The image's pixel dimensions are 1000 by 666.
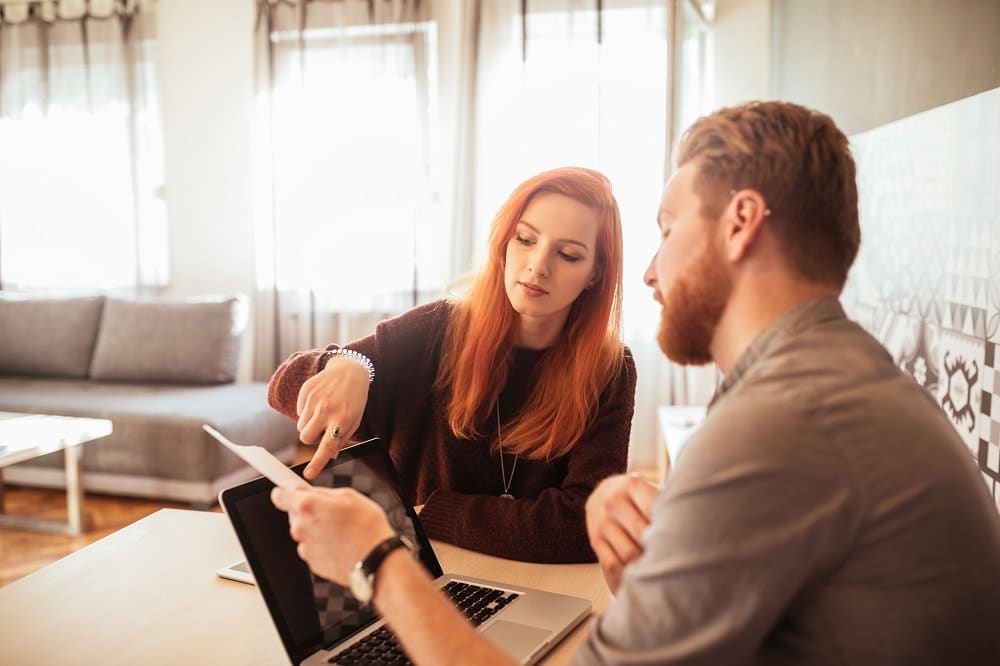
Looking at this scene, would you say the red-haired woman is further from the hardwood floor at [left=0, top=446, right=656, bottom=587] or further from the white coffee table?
the hardwood floor at [left=0, top=446, right=656, bottom=587]

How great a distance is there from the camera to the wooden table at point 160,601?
98cm

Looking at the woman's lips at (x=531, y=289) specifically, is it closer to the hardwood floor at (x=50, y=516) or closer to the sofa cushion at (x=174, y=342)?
the hardwood floor at (x=50, y=516)

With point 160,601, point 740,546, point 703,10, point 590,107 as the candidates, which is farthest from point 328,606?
point 703,10

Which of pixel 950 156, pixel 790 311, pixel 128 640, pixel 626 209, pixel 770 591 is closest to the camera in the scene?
pixel 770 591

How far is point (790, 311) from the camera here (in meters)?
0.83

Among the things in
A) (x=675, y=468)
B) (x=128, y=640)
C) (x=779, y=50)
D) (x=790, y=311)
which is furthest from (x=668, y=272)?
(x=779, y=50)

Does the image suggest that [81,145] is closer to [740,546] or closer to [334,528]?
[334,528]

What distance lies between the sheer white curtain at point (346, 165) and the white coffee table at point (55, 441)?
142 centimetres

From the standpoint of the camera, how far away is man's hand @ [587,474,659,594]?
88 centimetres

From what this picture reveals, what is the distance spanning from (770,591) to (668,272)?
37 cm

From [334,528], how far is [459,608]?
305mm

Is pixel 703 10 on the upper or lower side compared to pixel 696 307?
upper

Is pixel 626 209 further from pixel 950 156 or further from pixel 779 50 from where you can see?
pixel 950 156

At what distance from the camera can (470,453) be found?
5.22 feet
